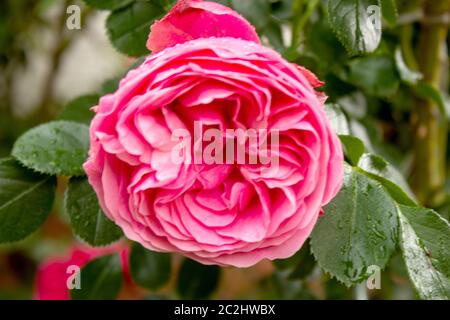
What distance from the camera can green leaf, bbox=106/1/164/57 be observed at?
1.75 feet

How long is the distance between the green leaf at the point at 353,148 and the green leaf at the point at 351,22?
63 millimetres

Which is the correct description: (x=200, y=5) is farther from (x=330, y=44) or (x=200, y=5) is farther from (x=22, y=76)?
(x=22, y=76)

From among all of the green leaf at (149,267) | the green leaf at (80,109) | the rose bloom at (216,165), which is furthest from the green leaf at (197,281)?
the rose bloom at (216,165)

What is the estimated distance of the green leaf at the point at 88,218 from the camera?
19.6 inches

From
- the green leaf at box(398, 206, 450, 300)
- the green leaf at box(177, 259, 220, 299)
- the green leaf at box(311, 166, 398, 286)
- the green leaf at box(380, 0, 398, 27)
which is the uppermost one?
the green leaf at box(380, 0, 398, 27)

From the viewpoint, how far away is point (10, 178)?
513 mm

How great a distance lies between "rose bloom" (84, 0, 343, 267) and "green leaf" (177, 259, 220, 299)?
1.03 ft

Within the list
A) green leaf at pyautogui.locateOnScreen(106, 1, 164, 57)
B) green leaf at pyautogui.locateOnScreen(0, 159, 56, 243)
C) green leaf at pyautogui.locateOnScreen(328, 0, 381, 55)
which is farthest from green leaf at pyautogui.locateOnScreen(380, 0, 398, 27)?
green leaf at pyautogui.locateOnScreen(0, 159, 56, 243)

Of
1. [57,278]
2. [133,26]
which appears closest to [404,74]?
[133,26]

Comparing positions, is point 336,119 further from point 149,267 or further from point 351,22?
point 149,267

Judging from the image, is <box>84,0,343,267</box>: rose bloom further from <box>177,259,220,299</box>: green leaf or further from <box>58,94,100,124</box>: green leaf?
<box>177,259,220,299</box>: green leaf

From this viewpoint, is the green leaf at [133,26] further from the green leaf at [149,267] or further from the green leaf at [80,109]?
the green leaf at [149,267]

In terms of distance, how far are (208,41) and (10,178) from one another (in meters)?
0.21
